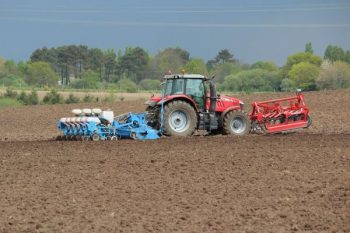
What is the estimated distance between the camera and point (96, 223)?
35.6ft

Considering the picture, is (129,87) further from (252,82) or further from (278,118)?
(278,118)

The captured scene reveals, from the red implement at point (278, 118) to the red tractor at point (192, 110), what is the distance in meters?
0.69

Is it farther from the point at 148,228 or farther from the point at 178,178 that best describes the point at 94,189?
the point at 148,228

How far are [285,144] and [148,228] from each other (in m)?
9.88

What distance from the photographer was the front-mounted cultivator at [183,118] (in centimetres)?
2205

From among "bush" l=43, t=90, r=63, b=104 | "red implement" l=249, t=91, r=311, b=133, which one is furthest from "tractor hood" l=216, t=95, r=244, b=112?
"bush" l=43, t=90, r=63, b=104

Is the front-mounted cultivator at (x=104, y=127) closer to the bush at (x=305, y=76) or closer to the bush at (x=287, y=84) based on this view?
the bush at (x=287, y=84)

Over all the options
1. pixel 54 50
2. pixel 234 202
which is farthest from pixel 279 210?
pixel 54 50

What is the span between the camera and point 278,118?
24266mm

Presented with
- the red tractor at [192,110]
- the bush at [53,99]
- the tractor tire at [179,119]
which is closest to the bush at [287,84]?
the bush at [53,99]

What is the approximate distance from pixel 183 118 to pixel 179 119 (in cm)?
12

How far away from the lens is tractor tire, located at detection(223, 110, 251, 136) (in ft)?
76.7

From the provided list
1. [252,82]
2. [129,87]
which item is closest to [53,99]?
[252,82]

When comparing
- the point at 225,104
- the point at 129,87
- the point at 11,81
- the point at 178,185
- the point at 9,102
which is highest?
the point at 225,104
